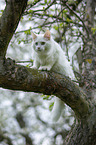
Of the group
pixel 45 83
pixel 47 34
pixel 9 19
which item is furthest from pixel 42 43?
pixel 9 19

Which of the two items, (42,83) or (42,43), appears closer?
(42,83)

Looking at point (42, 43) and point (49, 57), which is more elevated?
point (42, 43)

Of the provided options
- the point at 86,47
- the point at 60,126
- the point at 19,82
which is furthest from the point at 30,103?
the point at 19,82

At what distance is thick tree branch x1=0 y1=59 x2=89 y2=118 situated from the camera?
7.41 feet

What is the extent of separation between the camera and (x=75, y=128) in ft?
10.9

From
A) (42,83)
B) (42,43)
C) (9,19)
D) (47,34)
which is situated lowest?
(42,83)

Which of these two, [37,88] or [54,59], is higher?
[54,59]

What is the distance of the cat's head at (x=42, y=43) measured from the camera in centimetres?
367

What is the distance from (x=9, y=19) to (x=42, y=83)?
102 cm

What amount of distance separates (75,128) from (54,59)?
1.42 m

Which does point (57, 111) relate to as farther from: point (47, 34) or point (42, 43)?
point (47, 34)

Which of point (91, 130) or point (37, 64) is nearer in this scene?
point (91, 130)

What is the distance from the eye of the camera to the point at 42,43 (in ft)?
12.6

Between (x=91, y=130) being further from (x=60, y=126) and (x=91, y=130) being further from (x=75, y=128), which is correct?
(x=60, y=126)
